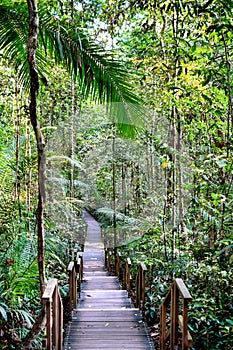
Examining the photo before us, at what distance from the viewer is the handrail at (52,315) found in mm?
2701

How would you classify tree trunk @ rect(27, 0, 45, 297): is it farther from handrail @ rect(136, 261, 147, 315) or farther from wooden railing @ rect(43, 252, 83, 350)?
handrail @ rect(136, 261, 147, 315)

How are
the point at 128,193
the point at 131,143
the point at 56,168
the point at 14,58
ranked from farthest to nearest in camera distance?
the point at 128,193 → the point at 131,143 → the point at 56,168 → the point at 14,58

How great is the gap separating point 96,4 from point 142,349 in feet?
12.9

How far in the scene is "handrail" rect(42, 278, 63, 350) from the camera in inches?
106

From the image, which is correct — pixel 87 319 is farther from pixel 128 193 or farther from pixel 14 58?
pixel 128 193

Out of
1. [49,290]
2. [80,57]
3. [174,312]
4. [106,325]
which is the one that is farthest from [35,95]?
[106,325]

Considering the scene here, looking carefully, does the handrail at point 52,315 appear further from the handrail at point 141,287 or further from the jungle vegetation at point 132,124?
the handrail at point 141,287

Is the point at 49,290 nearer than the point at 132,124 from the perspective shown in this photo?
Yes

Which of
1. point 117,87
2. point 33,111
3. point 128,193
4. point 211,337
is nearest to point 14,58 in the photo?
point 117,87

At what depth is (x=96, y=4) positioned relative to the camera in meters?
4.75

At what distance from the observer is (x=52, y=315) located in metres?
3.19

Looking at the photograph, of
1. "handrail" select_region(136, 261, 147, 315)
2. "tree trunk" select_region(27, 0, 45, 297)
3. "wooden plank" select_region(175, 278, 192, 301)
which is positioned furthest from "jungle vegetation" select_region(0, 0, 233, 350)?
"wooden plank" select_region(175, 278, 192, 301)

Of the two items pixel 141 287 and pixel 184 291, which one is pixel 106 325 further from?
pixel 184 291

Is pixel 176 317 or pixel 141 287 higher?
pixel 176 317
